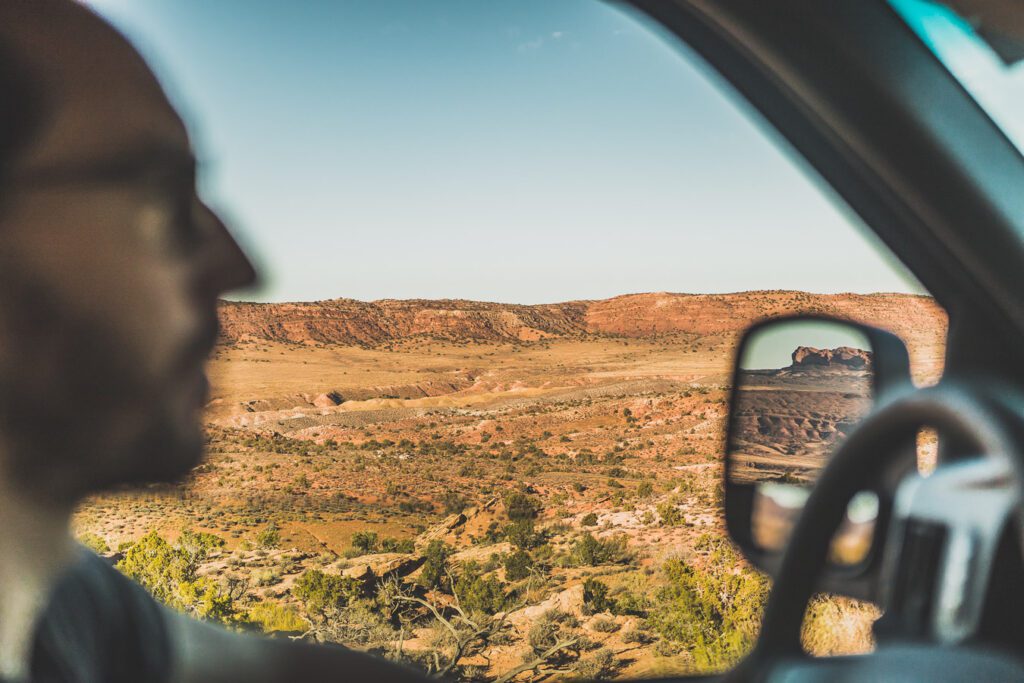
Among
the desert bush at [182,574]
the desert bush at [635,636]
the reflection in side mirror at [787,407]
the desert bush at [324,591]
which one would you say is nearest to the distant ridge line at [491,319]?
the desert bush at [182,574]

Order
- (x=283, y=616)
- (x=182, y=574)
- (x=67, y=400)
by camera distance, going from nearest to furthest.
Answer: (x=67, y=400) → (x=182, y=574) → (x=283, y=616)

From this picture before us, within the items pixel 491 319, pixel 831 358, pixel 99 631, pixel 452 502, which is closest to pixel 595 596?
pixel 452 502

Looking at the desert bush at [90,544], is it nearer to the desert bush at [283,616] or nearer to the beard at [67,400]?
the beard at [67,400]

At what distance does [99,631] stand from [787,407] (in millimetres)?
1054

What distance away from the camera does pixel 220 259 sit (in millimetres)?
509

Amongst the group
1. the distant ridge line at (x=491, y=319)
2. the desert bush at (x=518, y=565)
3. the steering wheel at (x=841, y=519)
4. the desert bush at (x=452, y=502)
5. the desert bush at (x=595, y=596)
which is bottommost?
the desert bush at (x=518, y=565)

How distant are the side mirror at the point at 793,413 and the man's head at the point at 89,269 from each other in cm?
69

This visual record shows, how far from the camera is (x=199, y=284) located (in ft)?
1.57

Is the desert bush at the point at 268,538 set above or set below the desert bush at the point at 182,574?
below

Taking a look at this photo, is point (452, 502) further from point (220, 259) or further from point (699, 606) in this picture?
point (220, 259)

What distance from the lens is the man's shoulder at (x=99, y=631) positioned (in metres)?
0.50

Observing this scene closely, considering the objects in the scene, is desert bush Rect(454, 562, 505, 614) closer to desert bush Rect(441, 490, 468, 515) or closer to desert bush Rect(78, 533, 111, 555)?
desert bush Rect(441, 490, 468, 515)

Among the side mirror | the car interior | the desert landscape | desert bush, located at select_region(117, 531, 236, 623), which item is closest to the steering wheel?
the car interior

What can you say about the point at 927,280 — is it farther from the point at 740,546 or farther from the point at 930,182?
the point at 740,546
